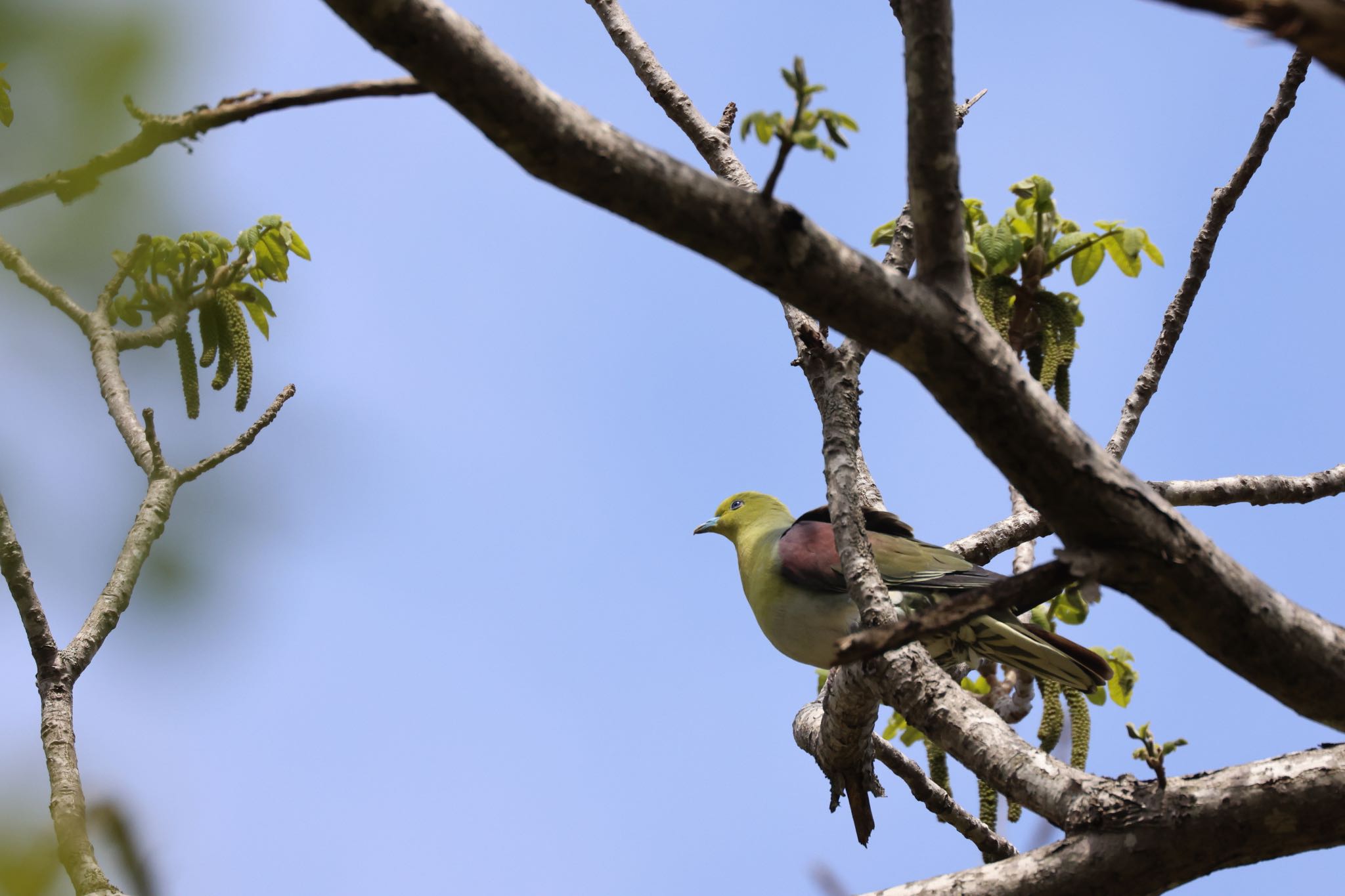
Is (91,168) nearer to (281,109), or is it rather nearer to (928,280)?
(281,109)

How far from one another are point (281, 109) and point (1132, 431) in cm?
425

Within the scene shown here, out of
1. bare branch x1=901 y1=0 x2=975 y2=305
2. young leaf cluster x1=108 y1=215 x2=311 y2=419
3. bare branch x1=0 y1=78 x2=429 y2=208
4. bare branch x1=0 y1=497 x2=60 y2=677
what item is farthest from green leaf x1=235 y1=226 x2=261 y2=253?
bare branch x1=901 y1=0 x2=975 y2=305

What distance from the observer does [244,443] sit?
4.23 meters

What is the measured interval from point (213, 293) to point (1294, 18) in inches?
176

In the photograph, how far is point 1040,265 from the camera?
5.10m

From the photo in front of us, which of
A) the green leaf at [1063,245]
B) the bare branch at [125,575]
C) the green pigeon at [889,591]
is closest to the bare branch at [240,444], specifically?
the bare branch at [125,575]

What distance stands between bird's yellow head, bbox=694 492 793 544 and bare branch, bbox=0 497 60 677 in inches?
136

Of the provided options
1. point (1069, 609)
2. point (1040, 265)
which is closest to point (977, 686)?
point (1069, 609)

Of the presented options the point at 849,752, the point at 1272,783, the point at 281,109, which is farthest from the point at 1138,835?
the point at 281,109

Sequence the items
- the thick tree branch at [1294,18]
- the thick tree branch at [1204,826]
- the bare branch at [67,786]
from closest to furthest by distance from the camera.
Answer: the thick tree branch at [1294,18]
the thick tree branch at [1204,826]
the bare branch at [67,786]

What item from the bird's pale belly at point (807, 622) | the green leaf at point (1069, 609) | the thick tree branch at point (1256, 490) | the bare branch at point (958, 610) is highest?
the thick tree branch at point (1256, 490)

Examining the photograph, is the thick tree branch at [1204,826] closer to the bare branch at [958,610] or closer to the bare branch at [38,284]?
the bare branch at [958,610]

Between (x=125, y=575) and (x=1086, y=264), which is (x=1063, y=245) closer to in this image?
(x=1086, y=264)

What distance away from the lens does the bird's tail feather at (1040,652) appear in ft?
12.7
